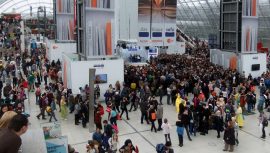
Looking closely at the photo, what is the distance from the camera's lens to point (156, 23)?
42.1m

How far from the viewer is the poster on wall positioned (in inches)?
1638

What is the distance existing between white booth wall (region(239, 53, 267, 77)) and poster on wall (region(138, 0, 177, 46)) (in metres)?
17.0

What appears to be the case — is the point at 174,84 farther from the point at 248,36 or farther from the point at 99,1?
the point at 248,36

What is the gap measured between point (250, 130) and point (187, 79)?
6890 millimetres

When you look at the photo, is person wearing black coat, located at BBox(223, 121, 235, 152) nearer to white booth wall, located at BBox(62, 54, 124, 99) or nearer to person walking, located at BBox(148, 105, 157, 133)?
person walking, located at BBox(148, 105, 157, 133)

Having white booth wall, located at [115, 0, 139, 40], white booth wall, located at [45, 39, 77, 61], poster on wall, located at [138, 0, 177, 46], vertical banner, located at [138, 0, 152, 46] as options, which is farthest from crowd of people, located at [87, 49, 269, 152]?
white booth wall, located at [115, 0, 139, 40]

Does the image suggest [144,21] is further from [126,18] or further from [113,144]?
[113,144]

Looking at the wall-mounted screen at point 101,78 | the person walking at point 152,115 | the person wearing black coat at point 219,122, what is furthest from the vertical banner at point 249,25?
the person walking at point 152,115

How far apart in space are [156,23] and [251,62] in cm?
1800

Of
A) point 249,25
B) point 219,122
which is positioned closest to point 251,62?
point 249,25

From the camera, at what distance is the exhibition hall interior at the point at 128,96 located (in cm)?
1090

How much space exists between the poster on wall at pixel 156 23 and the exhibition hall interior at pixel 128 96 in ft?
13.1

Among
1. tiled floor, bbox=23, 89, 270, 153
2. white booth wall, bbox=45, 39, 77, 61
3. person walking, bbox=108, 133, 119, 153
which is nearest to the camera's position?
person walking, bbox=108, 133, 119, 153

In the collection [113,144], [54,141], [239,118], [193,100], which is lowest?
[113,144]
